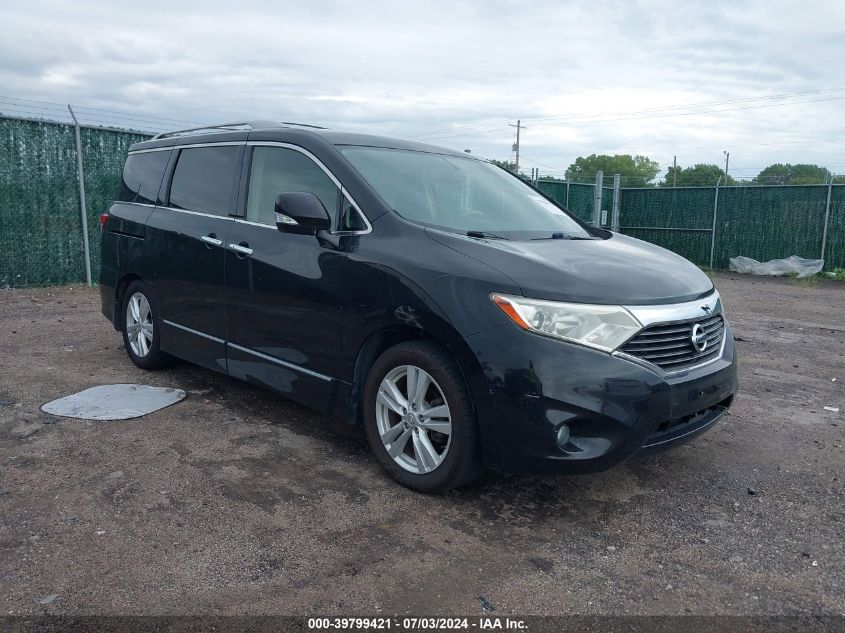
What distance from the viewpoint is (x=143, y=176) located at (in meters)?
5.91

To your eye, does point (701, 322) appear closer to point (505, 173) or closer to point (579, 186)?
point (505, 173)

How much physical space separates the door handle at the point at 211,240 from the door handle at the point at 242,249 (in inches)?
7.3

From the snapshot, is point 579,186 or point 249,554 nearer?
point 249,554

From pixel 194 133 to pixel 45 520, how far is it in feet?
10.5

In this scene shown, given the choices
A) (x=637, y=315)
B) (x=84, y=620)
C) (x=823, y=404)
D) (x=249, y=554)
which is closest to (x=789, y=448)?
(x=823, y=404)

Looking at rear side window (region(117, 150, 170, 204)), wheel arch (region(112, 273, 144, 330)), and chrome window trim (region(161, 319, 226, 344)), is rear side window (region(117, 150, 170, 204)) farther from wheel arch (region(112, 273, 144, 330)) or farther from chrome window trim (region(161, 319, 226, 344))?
chrome window trim (region(161, 319, 226, 344))

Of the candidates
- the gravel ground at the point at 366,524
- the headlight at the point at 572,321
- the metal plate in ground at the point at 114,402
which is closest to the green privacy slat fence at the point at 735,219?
the gravel ground at the point at 366,524

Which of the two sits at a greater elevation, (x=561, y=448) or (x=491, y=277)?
(x=491, y=277)

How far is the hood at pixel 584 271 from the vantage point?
10.9 ft

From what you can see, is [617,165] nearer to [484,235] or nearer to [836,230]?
[836,230]

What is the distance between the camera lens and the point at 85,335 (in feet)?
24.6

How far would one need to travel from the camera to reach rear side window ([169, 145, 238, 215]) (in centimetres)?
488

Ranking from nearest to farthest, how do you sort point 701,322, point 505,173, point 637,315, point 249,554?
point 249,554
point 637,315
point 701,322
point 505,173

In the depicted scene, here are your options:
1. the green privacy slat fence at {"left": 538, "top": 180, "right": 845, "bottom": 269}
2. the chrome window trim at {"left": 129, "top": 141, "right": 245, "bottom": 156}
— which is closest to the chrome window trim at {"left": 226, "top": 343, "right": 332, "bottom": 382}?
the chrome window trim at {"left": 129, "top": 141, "right": 245, "bottom": 156}
